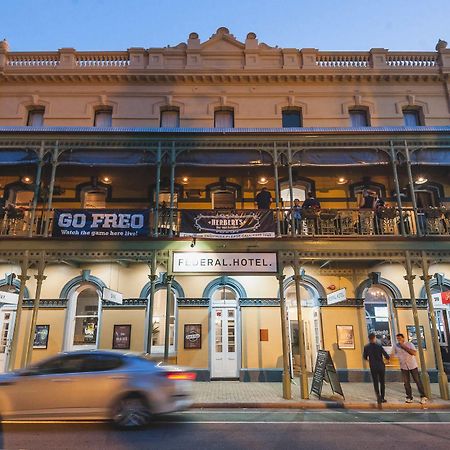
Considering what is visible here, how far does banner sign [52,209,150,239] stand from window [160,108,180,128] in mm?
6661

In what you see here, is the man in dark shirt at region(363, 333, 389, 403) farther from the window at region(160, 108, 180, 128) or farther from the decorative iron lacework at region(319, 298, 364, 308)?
the window at region(160, 108, 180, 128)

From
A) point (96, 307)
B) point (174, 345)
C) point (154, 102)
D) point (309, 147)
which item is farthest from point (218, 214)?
point (154, 102)

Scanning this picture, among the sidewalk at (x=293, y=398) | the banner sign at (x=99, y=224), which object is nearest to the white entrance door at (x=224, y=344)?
the sidewalk at (x=293, y=398)

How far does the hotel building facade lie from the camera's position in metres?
11.6

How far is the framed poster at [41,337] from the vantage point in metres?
13.3

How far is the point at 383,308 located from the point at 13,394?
11.9m

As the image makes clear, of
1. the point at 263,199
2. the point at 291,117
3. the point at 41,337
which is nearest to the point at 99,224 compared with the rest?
the point at 41,337

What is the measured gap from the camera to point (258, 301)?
13.8 meters

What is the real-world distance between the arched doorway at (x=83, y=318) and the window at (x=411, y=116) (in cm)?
1504

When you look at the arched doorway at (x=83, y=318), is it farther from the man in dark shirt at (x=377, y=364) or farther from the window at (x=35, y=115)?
the man in dark shirt at (x=377, y=364)

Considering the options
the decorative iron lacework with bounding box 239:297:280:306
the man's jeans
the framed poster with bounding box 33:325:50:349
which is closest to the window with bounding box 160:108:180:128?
the decorative iron lacework with bounding box 239:297:280:306

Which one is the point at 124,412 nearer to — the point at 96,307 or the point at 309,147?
the point at 96,307

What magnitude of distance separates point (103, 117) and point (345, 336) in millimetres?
13635

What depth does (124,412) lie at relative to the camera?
685 centimetres
